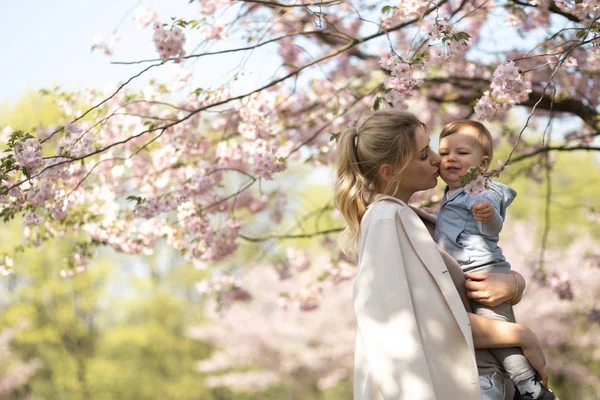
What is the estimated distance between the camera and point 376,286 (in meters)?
2.55

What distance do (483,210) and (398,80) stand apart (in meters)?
1.30

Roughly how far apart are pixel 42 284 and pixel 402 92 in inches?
606

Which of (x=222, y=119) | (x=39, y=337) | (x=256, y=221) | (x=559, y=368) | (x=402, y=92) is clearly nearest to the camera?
(x=402, y=92)

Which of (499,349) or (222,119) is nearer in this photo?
(499,349)

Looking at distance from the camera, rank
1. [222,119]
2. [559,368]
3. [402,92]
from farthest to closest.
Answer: [559,368], [222,119], [402,92]

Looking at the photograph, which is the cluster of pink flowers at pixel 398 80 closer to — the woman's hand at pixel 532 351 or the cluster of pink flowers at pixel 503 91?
the cluster of pink flowers at pixel 503 91

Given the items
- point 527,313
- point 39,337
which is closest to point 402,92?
point 527,313

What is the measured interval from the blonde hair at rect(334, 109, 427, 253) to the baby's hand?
1.12 feet

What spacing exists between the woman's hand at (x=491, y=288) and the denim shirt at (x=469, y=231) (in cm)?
9

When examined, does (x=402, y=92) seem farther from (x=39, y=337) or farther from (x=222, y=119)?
(x=39, y=337)

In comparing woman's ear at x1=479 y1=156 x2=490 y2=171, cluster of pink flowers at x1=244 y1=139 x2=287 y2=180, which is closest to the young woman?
woman's ear at x1=479 y1=156 x2=490 y2=171

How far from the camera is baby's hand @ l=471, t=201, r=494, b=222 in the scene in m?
2.59

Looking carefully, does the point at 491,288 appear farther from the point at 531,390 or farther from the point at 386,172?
the point at 386,172

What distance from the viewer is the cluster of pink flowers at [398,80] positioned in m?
3.67
